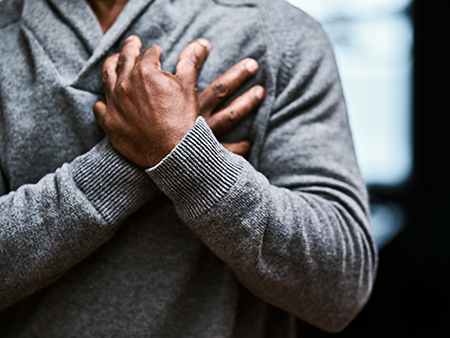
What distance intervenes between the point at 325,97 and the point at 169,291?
0.45 metres

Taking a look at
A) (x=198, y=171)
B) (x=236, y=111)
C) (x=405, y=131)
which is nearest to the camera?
(x=198, y=171)

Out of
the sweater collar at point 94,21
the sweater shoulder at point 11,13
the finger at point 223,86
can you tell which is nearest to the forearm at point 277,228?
the finger at point 223,86

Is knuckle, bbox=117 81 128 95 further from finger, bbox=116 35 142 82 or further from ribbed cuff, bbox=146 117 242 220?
ribbed cuff, bbox=146 117 242 220

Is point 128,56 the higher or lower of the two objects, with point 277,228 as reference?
higher

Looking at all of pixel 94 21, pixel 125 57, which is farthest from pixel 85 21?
pixel 125 57

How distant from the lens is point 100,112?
0.63 meters

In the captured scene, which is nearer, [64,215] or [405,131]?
[64,215]

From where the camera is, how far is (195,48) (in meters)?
0.66

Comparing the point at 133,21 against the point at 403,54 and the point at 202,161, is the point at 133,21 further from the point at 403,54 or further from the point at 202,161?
the point at 403,54

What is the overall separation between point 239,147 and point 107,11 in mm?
372

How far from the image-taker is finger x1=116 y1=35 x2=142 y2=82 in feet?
2.03

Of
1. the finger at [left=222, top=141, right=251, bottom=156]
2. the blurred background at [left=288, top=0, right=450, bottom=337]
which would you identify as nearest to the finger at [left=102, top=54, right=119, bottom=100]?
the finger at [left=222, top=141, right=251, bottom=156]

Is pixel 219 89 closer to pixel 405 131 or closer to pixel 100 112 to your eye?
pixel 100 112

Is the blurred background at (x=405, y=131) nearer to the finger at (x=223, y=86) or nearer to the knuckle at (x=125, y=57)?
the finger at (x=223, y=86)
